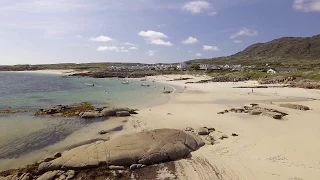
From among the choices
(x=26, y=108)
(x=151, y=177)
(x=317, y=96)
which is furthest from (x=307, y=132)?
(x=26, y=108)

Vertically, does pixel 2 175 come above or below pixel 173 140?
below

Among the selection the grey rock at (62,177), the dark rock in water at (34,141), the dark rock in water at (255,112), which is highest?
the dark rock in water at (255,112)

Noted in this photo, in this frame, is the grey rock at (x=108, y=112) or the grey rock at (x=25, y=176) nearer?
the grey rock at (x=25, y=176)

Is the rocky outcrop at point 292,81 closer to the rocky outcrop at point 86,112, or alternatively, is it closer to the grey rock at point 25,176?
the rocky outcrop at point 86,112

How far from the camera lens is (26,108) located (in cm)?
3550

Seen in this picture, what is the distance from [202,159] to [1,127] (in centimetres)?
1999

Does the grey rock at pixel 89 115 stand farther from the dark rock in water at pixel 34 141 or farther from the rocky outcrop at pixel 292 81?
the rocky outcrop at pixel 292 81

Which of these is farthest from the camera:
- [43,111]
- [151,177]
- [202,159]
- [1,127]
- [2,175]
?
[43,111]

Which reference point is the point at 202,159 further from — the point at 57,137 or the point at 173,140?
the point at 57,137

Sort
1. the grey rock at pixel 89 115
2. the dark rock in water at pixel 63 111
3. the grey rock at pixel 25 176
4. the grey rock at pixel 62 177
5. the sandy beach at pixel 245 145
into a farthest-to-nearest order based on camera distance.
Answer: the dark rock in water at pixel 63 111
the grey rock at pixel 89 115
the sandy beach at pixel 245 145
the grey rock at pixel 25 176
the grey rock at pixel 62 177

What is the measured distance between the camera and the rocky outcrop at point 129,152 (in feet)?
47.5

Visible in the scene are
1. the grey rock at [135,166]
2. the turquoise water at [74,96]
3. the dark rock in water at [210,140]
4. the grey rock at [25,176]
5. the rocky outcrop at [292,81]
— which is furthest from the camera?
the rocky outcrop at [292,81]

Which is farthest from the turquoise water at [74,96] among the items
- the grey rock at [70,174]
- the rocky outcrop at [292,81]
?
the rocky outcrop at [292,81]

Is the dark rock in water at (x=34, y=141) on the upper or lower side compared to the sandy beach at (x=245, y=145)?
lower
